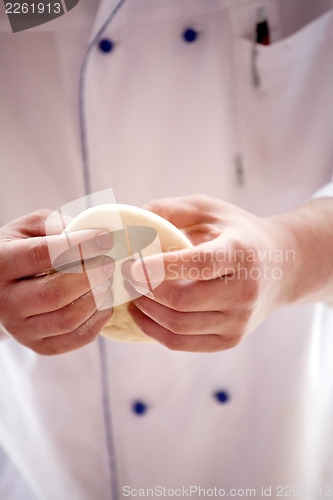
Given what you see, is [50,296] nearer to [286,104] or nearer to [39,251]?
[39,251]

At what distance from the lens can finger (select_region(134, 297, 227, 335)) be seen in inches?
16.1

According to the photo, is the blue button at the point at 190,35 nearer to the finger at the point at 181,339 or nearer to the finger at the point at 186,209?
the finger at the point at 186,209

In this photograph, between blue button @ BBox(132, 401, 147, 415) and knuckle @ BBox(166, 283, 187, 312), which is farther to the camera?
blue button @ BBox(132, 401, 147, 415)

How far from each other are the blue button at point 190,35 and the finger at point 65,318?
13.3 inches

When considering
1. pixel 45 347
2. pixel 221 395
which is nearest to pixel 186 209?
pixel 45 347

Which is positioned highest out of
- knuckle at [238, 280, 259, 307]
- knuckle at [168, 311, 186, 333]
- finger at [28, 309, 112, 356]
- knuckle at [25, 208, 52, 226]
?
knuckle at [25, 208, 52, 226]

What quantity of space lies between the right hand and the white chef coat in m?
0.19

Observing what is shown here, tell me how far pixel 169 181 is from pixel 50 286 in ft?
0.87

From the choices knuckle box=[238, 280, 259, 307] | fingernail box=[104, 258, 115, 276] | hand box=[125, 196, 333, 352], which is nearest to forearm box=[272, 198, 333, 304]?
hand box=[125, 196, 333, 352]

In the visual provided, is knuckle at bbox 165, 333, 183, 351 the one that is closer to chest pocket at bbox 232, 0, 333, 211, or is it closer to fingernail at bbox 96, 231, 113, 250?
fingernail at bbox 96, 231, 113, 250

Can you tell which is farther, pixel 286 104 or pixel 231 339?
pixel 286 104

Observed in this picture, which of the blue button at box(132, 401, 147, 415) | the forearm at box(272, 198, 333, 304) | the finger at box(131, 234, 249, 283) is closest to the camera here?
the finger at box(131, 234, 249, 283)

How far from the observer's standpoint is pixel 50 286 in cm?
38

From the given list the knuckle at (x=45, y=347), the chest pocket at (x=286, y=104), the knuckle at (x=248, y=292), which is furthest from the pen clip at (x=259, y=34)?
the knuckle at (x=45, y=347)
